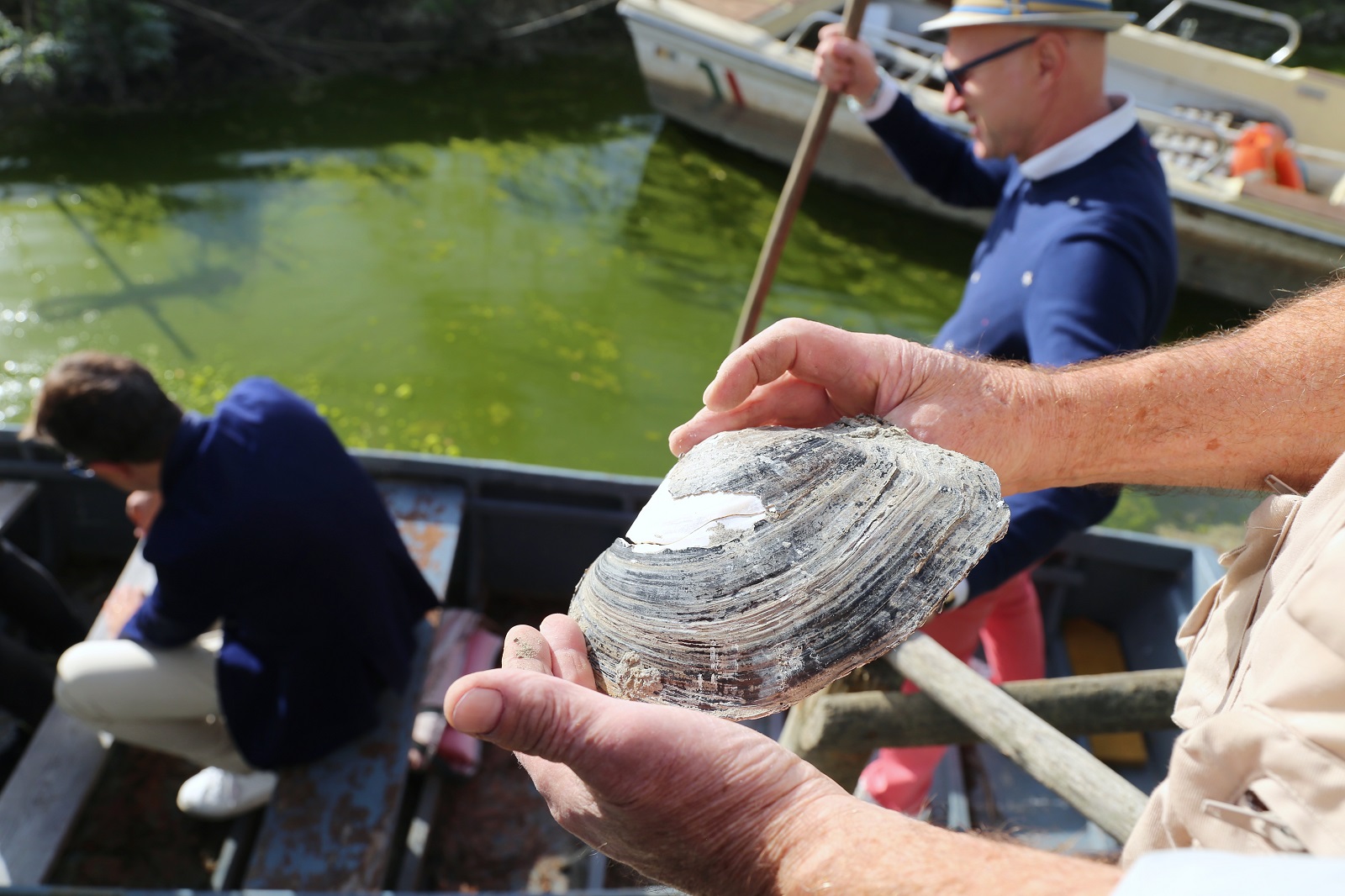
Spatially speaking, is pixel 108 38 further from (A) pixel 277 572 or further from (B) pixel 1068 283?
(B) pixel 1068 283

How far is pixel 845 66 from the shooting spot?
2.81 m

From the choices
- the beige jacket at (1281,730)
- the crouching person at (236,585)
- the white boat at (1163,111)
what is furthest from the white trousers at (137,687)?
the white boat at (1163,111)

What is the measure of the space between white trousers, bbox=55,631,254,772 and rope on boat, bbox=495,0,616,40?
6782 mm

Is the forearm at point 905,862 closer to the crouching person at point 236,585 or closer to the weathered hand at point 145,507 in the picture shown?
the crouching person at point 236,585

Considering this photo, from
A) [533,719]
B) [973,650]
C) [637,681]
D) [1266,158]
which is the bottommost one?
[973,650]

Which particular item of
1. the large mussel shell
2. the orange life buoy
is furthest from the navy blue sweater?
the orange life buoy

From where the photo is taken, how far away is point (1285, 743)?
717 millimetres

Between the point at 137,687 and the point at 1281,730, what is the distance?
2705mm

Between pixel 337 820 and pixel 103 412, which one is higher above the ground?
pixel 103 412

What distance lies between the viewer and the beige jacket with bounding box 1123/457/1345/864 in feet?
2.26

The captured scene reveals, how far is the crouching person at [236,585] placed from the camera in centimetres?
212

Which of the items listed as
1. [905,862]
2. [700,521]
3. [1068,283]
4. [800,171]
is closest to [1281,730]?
[905,862]

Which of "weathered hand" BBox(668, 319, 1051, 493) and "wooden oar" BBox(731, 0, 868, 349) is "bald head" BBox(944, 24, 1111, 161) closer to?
"wooden oar" BBox(731, 0, 868, 349)

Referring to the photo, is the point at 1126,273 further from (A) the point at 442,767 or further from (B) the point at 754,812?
(A) the point at 442,767
